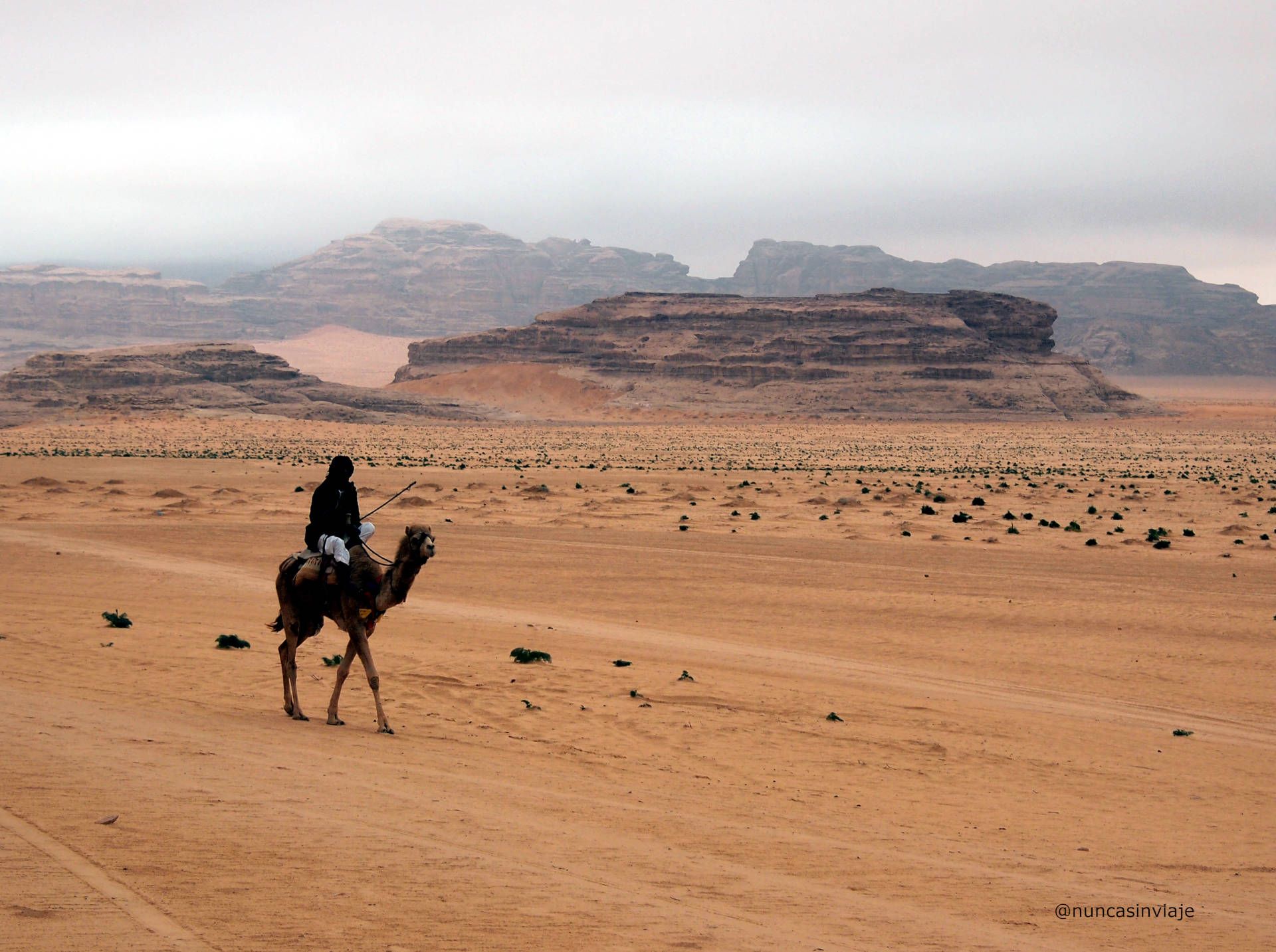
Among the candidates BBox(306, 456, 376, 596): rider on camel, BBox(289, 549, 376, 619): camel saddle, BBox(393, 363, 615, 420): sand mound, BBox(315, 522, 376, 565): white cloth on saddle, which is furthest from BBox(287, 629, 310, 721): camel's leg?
BBox(393, 363, 615, 420): sand mound

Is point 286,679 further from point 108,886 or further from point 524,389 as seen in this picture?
point 524,389

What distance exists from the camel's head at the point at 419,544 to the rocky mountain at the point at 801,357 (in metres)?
127

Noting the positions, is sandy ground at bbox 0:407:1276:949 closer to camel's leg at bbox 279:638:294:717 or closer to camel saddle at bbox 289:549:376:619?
camel's leg at bbox 279:638:294:717

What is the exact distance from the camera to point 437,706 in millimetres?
12828

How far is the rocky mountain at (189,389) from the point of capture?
4205 inches

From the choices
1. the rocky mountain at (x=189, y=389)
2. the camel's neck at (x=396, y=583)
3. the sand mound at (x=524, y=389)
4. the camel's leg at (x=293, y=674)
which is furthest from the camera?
the sand mound at (x=524, y=389)

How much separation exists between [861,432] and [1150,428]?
3249 cm

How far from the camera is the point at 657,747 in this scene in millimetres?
11797

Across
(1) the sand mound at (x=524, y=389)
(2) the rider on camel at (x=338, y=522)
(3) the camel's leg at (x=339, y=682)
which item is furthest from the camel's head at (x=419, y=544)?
(1) the sand mound at (x=524, y=389)

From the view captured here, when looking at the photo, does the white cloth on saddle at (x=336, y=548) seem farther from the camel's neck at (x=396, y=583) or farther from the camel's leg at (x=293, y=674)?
the camel's leg at (x=293, y=674)

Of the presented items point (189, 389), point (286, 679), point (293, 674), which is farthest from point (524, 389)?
point (293, 674)

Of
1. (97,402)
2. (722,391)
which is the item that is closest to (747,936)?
(97,402)

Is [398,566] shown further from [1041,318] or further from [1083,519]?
[1041,318]

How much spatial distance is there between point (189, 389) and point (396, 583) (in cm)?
11110
